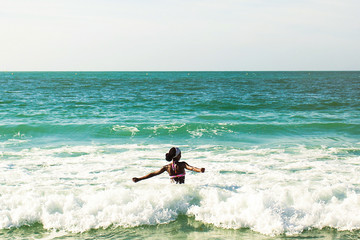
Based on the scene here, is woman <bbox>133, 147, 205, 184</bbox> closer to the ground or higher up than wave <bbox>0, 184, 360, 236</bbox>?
higher up

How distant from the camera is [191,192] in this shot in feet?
27.0

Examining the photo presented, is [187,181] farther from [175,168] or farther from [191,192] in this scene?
[175,168]

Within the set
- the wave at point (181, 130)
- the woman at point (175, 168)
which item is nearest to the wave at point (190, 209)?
the woman at point (175, 168)

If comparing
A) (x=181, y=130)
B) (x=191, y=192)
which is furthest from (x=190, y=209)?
(x=181, y=130)

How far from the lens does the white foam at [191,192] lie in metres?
7.24

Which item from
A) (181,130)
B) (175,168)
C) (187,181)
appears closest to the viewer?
(175,168)

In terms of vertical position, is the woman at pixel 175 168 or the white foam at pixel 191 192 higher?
the woman at pixel 175 168

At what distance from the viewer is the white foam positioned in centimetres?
724

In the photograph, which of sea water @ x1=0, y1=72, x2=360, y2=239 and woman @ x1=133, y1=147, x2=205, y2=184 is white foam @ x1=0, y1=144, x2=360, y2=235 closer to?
sea water @ x1=0, y1=72, x2=360, y2=239

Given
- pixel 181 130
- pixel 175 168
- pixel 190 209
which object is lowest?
pixel 190 209

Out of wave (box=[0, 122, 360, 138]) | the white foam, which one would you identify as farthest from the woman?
wave (box=[0, 122, 360, 138])

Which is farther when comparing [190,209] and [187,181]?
[187,181]

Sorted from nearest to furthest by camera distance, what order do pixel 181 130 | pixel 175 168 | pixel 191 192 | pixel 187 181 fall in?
pixel 175 168, pixel 191 192, pixel 187 181, pixel 181 130

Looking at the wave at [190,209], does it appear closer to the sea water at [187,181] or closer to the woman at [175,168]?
the sea water at [187,181]
